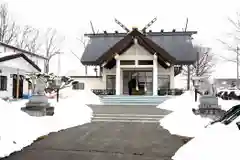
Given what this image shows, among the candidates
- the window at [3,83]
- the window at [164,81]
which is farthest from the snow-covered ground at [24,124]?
the window at [164,81]

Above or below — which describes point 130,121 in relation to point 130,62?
below

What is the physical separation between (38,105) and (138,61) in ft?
48.7

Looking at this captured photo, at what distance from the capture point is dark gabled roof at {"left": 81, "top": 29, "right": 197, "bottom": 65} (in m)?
26.9

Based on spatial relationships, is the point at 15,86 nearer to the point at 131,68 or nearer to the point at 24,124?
the point at 131,68

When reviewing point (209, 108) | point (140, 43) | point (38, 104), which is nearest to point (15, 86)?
point (140, 43)

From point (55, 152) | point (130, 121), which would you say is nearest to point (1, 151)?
point (55, 152)

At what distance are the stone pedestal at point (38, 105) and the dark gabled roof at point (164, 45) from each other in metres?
15.3

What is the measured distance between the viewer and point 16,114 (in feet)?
26.5

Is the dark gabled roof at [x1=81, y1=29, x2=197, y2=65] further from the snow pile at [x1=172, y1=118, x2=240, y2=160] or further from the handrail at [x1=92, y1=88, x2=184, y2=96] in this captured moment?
the snow pile at [x1=172, y1=118, x2=240, y2=160]

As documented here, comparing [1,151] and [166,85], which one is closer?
[1,151]

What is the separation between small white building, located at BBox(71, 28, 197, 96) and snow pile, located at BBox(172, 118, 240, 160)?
1714 cm

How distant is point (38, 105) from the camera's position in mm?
10469

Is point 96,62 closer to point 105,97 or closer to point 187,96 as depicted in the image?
point 105,97

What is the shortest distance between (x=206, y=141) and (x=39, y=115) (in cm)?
666
